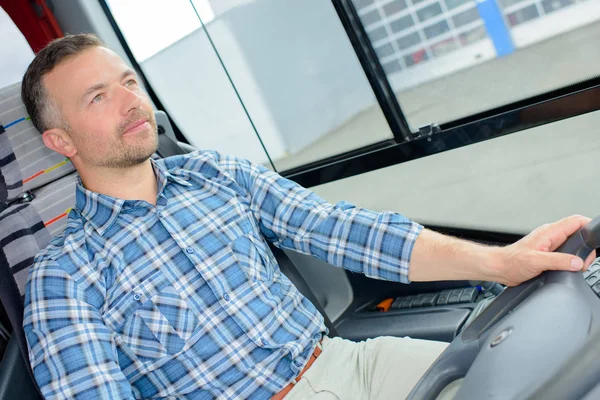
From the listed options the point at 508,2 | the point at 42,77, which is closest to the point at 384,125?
the point at 508,2

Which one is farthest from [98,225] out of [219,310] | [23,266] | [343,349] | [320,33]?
[320,33]

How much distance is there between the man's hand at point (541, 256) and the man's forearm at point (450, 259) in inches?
1.2

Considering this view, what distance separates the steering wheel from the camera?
691mm

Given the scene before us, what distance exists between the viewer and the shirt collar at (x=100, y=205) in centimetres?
143

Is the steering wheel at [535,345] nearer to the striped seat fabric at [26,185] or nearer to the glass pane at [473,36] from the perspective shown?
the striped seat fabric at [26,185]

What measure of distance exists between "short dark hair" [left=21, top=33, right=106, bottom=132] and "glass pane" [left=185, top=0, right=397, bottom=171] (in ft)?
2.73

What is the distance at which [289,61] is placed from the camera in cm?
234

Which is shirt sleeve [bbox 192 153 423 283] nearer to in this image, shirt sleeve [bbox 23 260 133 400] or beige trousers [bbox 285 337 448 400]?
beige trousers [bbox 285 337 448 400]

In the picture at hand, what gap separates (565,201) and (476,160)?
0.28 m

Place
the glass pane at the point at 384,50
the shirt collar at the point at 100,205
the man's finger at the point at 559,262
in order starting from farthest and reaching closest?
1. the glass pane at the point at 384,50
2. the shirt collar at the point at 100,205
3. the man's finger at the point at 559,262

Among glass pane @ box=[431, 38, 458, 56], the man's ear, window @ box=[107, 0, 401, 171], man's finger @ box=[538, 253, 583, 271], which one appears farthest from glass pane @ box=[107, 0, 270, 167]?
man's finger @ box=[538, 253, 583, 271]

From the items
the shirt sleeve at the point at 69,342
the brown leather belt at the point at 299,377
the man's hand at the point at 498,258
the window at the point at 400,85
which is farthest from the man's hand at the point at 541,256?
the window at the point at 400,85

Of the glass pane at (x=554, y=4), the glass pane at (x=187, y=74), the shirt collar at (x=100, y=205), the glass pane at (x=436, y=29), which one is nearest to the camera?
the shirt collar at (x=100, y=205)

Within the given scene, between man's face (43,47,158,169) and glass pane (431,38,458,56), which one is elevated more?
man's face (43,47,158,169)
